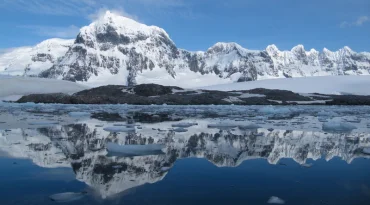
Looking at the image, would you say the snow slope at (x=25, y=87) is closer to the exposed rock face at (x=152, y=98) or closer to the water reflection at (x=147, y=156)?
the exposed rock face at (x=152, y=98)

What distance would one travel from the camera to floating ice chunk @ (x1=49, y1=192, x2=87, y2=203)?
11.5ft

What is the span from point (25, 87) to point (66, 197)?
7812 centimetres

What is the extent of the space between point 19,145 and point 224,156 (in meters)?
4.31

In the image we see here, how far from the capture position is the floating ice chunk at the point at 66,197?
351 cm

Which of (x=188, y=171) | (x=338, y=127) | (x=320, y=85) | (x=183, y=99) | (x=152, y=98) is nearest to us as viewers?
(x=188, y=171)

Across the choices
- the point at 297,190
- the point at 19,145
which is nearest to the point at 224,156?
the point at 297,190

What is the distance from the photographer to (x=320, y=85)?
88500 millimetres

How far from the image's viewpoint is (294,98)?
6712 cm

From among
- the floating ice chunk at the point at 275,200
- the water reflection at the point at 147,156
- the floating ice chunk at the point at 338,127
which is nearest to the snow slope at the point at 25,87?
the water reflection at the point at 147,156

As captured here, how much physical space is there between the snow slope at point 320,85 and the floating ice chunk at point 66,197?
85567mm

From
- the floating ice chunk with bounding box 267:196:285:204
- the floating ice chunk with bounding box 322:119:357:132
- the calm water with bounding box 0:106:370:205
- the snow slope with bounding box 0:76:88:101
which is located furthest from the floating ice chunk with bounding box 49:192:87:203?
the snow slope with bounding box 0:76:88:101

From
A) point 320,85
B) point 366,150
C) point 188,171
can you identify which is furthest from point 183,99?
point 188,171

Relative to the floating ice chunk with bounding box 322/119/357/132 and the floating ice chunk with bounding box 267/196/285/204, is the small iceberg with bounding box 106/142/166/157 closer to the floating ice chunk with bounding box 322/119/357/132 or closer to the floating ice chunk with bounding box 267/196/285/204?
the floating ice chunk with bounding box 267/196/285/204

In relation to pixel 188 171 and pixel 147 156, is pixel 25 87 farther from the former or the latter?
pixel 188 171
